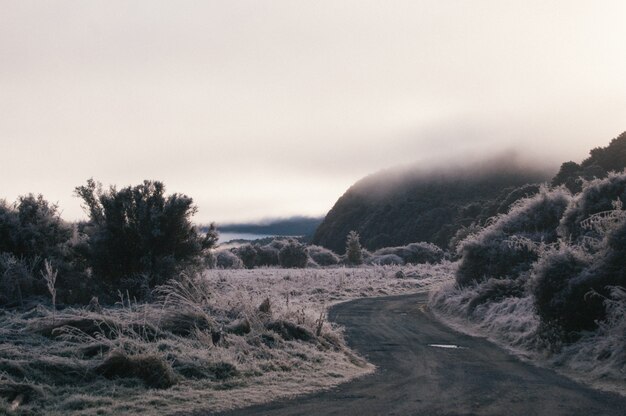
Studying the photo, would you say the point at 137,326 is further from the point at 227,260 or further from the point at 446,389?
the point at 227,260

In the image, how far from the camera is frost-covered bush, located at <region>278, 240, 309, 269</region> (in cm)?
8112

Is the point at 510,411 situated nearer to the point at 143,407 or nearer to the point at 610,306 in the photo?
the point at 143,407

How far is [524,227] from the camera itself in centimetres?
3048

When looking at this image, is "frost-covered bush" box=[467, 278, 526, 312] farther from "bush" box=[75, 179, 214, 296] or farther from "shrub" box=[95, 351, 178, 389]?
"shrub" box=[95, 351, 178, 389]

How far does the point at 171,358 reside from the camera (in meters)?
12.1

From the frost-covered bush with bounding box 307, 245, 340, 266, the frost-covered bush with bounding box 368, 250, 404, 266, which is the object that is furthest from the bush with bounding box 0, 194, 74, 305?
the frost-covered bush with bounding box 307, 245, 340, 266

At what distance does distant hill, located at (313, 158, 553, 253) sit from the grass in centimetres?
9182

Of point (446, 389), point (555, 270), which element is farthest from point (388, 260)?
point (446, 389)

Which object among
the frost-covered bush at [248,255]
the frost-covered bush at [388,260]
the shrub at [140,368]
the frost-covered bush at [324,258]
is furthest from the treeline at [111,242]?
the frost-covered bush at [324,258]

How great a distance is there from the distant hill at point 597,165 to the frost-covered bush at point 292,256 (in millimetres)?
34366

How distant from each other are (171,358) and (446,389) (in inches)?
221

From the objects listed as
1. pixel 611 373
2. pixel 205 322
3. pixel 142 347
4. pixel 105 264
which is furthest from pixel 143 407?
pixel 105 264

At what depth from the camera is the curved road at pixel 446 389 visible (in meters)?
9.70

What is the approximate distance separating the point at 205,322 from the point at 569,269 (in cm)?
1022
